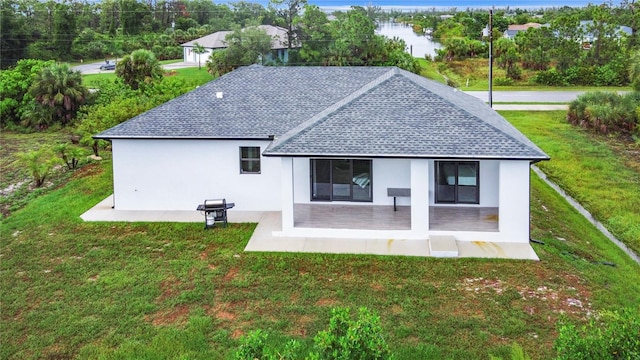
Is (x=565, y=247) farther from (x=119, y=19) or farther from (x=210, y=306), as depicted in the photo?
(x=119, y=19)

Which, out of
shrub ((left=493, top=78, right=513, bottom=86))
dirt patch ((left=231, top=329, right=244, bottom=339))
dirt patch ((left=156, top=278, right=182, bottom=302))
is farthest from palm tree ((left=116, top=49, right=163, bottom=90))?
shrub ((left=493, top=78, right=513, bottom=86))

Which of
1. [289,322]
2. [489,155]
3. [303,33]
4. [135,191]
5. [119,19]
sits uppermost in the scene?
[119,19]

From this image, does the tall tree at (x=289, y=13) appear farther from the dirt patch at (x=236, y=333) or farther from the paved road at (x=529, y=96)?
the dirt patch at (x=236, y=333)

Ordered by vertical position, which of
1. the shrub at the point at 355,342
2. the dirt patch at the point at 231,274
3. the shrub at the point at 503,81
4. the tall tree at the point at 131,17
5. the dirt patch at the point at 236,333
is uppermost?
the tall tree at the point at 131,17

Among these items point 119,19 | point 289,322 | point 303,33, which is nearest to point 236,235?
point 289,322

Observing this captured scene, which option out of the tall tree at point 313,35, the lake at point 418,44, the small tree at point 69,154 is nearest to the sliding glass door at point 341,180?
the small tree at point 69,154

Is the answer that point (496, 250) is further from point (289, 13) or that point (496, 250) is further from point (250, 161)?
point (289, 13)

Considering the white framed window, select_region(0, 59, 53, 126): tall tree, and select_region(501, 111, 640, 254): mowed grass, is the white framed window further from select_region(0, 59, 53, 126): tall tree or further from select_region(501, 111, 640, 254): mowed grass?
select_region(0, 59, 53, 126): tall tree
